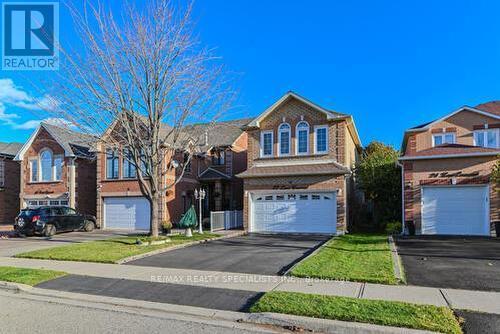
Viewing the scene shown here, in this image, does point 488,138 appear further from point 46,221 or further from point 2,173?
point 2,173

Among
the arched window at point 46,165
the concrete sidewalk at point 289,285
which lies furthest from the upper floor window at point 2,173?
the concrete sidewalk at point 289,285

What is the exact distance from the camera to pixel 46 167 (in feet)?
89.0

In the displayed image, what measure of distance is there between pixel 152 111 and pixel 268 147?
309 inches

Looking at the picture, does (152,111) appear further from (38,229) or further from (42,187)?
(42,187)

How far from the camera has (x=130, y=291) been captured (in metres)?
7.82

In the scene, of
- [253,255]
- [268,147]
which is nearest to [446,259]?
[253,255]

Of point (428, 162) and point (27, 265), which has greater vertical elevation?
point (428, 162)

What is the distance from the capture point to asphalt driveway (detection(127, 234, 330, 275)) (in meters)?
10.2

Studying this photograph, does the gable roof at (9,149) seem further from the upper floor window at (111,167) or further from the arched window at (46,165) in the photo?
the upper floor window at (111,167)

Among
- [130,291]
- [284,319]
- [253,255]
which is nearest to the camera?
[284,319]

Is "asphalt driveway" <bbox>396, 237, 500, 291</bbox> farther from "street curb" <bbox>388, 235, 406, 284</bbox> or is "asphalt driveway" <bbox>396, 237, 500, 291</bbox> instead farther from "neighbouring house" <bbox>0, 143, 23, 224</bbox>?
"neighbouring house" <bbox>0, 143, 23, 224</bbox>

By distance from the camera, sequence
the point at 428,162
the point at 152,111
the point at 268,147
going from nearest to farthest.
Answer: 1. the point at 152,111
2. the point at 428,162
3. the point at 268,147

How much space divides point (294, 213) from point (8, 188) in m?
24.1

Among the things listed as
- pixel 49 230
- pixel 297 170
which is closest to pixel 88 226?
pixel 49 230
